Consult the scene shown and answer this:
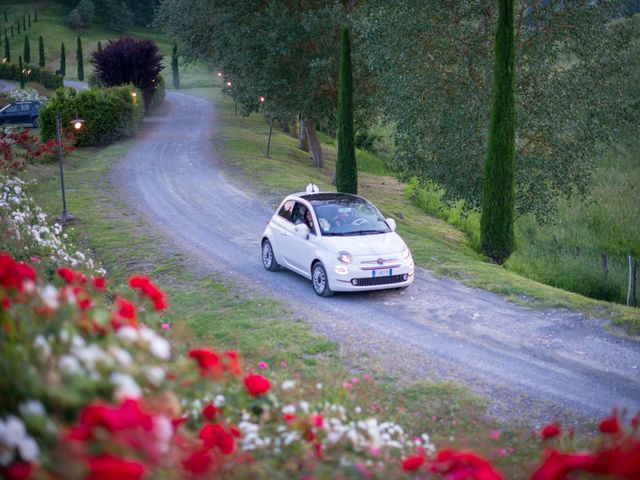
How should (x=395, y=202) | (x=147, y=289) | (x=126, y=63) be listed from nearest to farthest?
(x=147, y=289) < (x=395, y=202) < (x=126, y=63)

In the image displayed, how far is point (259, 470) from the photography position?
13.8ft

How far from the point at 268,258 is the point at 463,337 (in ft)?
17.6

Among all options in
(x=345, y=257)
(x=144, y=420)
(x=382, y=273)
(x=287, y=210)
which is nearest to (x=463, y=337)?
(x=382, y=273)

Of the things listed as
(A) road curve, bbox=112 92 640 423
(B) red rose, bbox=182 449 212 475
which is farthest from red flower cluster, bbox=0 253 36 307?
(A) road curve, bbox=112 92 640 423

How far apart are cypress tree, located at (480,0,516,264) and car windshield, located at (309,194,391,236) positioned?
5.00 metres

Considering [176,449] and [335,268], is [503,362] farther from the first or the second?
[176,449]

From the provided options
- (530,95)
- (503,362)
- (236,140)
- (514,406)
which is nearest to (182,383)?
(514,406)

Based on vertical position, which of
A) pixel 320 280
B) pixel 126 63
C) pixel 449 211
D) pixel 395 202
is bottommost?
pixel 449 211

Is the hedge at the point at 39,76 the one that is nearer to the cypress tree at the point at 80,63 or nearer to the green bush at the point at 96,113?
the cypress tree at the point at 80,63

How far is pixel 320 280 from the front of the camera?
516 inches

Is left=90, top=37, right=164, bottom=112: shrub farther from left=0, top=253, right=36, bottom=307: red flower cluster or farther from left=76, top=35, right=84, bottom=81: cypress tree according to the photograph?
left=0, top=253, right=36, bottom=307: red flower cluster

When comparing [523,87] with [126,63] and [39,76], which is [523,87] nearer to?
[126,63]

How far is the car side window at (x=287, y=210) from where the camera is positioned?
14383mm

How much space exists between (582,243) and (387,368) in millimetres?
14240
